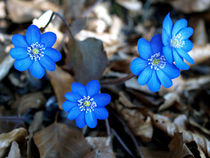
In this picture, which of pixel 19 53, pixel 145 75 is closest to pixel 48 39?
pixel 19 53

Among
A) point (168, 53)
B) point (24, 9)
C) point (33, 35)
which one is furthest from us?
point (24, 9)

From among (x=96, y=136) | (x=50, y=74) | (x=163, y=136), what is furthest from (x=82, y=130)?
(x=163, y=136)

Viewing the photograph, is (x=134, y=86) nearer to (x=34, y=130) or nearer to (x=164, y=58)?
(x=164, y=58)

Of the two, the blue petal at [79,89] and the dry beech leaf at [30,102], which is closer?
the blue petal at [79,89]

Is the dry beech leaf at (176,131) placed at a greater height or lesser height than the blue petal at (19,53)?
lesser

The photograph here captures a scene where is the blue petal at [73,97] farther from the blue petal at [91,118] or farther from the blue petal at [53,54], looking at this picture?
the blue petal at [53,54]

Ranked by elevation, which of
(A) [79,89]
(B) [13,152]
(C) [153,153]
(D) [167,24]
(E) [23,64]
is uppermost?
(D) [167,24]

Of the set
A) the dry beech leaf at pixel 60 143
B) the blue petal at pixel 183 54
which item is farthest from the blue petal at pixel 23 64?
the blue petal at pixel 183 54

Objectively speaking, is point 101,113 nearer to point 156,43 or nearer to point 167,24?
point 156,43
